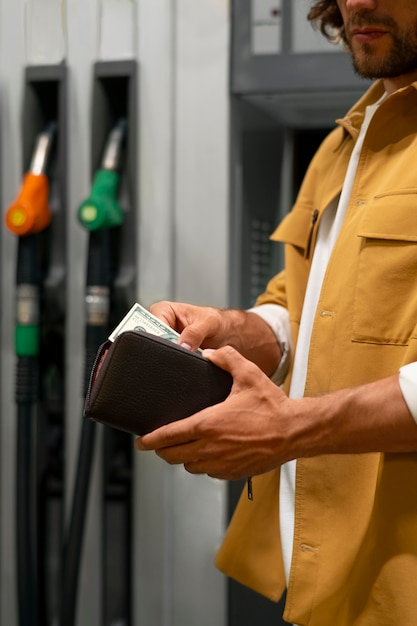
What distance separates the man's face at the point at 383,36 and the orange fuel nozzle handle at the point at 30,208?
81 centimetres

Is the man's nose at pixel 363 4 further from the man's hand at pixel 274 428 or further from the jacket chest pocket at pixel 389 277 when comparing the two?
the man's hand at pixel 274 428

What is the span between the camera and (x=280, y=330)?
152 centimetres

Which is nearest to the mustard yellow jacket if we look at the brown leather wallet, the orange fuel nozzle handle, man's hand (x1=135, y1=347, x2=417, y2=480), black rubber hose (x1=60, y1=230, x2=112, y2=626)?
man's hand (x1=135, y1=347, x2=417, y2=480)

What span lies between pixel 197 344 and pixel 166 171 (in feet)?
2.41

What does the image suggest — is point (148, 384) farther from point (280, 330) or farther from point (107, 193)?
point (107, 193)

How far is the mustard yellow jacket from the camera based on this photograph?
1.20 m

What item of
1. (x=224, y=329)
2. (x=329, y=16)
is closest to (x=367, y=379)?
(x=224, y=329)

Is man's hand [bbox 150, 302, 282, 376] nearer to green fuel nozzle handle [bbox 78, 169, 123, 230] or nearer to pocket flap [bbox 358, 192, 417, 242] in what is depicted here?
pocket flap [bbox 358, 192, 417, 242]

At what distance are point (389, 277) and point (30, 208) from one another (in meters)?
0.91

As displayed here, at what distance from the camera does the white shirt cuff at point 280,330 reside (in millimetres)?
1518

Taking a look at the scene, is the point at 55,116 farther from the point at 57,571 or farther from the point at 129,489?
the point at 57,571

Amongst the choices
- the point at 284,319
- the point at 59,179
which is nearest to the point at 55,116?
the point at 59,179

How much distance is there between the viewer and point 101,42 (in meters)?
1.92

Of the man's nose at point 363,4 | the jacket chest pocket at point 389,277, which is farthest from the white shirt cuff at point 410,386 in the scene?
the man's nose at point 363,4
